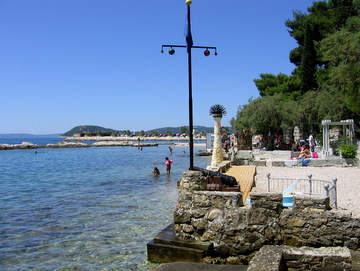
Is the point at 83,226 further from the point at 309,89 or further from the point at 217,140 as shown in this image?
the point at 309,89

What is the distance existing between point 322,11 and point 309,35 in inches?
172

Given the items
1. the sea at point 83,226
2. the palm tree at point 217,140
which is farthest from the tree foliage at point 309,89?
the sea at point 83,226

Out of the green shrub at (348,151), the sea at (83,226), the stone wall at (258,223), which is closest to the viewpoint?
the stone wall at (258,223)

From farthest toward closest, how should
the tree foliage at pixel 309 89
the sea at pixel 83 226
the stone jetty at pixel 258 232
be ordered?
the tree foliage at pixel 309 89 → the sea at pixel 83 226 → the stone jetty at pixel 258 232

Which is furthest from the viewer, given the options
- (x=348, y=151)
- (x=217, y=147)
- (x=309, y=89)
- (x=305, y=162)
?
(x=309, y=89)

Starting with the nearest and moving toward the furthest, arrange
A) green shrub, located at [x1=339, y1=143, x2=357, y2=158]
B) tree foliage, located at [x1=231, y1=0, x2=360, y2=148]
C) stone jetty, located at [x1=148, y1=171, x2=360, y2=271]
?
stone jetty, located at [x1=148, y1=171, x2=360, y2=271], green shrub, located at [x1=339, y1=143, x2=357, y2=158], tree foliage, located at [x1=231, y1=0, x2=360, y2=148]

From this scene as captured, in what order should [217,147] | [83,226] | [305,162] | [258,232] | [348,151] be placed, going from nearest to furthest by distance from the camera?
[258,232], [83,226], [217,147], [348,151], [305,162]

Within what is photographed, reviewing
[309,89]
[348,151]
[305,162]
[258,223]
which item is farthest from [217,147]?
[309,89]

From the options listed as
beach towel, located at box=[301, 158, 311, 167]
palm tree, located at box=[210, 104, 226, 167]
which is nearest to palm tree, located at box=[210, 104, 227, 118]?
palm tree, located at box=[210, 104, 226, 167]

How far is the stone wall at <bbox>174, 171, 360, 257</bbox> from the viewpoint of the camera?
6.23m

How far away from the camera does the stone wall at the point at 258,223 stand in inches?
245

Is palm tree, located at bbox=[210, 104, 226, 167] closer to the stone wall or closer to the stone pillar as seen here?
the stone pillar

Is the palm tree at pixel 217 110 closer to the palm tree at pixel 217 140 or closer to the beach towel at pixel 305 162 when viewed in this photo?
the palm tree at pixel 217 140

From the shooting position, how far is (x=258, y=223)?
677 cm
